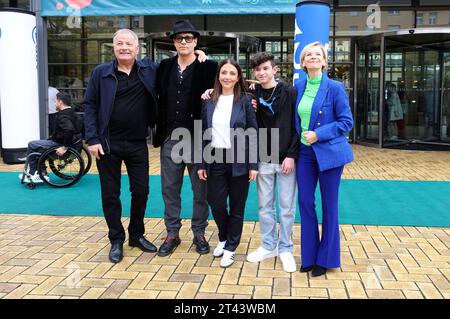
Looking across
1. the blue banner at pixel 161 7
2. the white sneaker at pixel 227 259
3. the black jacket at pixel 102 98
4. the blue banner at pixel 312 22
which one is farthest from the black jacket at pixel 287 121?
the blue banner at pixel 161 7

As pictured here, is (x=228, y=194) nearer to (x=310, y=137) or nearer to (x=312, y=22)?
(x=310, y=137)

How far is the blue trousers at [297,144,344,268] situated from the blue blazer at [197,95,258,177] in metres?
0.35

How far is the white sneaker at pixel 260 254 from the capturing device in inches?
151

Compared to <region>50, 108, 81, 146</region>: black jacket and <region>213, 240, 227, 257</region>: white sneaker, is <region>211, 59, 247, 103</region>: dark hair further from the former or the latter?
<region>50, 108, 81, 146</region>: black jacket

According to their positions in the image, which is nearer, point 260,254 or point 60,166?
point 260,254

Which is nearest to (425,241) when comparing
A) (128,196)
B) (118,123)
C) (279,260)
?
(279,260)

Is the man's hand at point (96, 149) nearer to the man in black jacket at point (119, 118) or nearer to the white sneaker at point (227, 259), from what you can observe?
the man in black jacket at point (119, 118)

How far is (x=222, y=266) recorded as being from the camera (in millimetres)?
3695

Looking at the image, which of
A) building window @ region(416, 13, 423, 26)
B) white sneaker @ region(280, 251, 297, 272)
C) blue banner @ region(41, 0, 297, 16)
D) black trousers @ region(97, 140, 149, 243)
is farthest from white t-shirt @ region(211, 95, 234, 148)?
building window @ region(416, 13, 423, 26)

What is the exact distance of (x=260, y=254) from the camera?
12.7 ft

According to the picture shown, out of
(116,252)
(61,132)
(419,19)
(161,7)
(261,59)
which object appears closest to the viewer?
(261,59)

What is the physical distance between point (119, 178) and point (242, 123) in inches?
45.0

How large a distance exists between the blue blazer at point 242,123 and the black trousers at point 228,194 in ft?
0.24

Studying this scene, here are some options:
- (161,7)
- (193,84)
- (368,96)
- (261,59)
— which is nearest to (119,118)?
(193,84)
